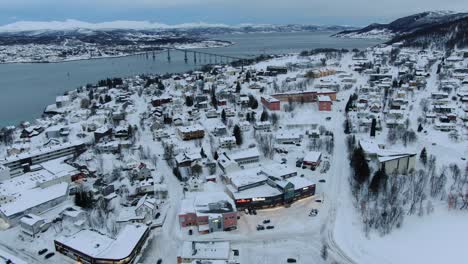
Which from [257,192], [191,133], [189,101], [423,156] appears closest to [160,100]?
[189,101]

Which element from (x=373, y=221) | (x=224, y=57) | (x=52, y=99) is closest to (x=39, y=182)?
(x=373, y=221)

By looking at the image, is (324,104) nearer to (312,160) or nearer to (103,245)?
(312,160)

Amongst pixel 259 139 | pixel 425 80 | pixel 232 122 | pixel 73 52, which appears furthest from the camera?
pixel 73 52

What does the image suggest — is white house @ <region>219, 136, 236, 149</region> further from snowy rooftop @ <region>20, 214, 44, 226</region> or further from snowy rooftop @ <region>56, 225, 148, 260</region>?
snowy rooftop @ <region>20, 214, 44, 226</region>

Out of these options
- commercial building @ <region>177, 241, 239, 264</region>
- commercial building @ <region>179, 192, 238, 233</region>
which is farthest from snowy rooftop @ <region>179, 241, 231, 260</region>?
commercial building @ <region>179, 192, 238, 233</region>

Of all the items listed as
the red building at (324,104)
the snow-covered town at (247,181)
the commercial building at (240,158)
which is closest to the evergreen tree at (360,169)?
the snow-covered town at (247,181)

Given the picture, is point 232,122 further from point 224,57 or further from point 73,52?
point 73,52

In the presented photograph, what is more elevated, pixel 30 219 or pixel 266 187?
pixel 266 187
